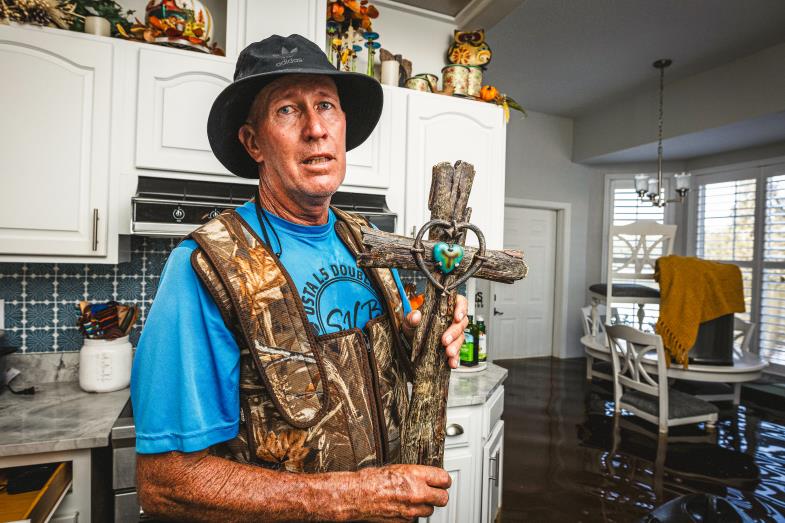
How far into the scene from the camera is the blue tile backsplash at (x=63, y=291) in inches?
78.5

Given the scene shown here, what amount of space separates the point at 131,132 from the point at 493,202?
5.88 ft

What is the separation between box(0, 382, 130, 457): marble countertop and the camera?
1.42m

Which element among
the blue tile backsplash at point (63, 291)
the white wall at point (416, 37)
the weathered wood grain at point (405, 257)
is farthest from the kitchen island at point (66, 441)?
the white wall at point (416, 37)

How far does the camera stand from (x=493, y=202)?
2.52 metres

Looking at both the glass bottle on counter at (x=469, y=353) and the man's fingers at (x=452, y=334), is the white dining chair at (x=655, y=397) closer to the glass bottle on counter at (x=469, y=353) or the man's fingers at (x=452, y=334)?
the glass bottle on counter at (x=469, y=353)

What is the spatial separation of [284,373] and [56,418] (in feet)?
4.37

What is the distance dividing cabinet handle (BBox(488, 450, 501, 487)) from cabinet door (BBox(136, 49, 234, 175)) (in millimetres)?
1819

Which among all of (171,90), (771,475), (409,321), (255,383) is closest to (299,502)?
(255,383)

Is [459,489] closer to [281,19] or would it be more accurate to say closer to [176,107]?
[176,107]

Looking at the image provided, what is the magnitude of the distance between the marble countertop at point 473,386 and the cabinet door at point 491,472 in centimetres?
22

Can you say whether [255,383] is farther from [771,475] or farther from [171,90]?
[771,475]

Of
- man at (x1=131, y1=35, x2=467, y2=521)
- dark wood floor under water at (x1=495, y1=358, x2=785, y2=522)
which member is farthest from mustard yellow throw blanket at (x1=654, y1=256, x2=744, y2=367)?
man at (x1=131, y1=35, x2=467, y2=521)

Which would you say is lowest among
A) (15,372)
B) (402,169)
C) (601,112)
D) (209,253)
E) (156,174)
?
(15,372)

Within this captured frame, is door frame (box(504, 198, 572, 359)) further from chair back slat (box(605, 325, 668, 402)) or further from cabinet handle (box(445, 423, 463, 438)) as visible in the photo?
cabinet handle (box(445, 423, 463, 438))
